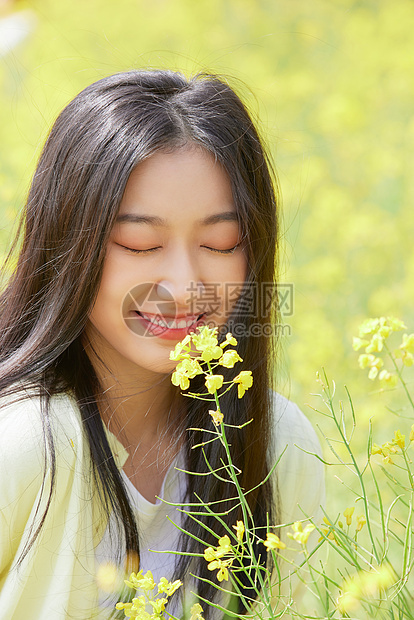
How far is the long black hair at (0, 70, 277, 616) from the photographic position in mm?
883

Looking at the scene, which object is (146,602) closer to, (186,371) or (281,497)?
(186,371)

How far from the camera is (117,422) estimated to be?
1.07 metres

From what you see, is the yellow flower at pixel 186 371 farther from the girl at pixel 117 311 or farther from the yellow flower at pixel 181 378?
the girl at pixel 117 311

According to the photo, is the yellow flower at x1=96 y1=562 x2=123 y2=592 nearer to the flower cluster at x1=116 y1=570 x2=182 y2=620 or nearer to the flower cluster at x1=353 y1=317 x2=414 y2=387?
the flower cluster at x1=116 y1=570 x2=182 y2=620

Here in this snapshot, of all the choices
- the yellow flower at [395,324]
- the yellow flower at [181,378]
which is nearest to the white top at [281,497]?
the yellow flower at [395,324]

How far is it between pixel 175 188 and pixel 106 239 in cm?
11

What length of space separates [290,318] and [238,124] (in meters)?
1.37

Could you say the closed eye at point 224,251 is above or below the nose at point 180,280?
above

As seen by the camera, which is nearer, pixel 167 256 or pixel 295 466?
pixel 167 256

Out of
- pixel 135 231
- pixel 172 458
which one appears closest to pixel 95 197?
pixel 135 231

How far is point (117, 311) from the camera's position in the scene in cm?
90

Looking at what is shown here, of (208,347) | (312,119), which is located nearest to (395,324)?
(208,347)

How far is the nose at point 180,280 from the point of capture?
865 millimetres

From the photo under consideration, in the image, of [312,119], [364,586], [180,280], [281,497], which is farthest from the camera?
[312,119]
